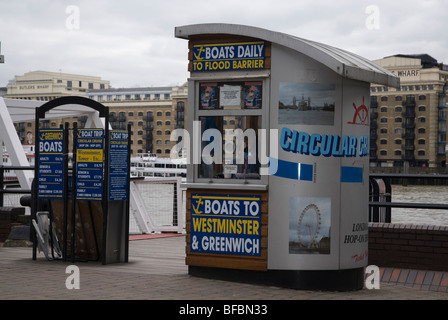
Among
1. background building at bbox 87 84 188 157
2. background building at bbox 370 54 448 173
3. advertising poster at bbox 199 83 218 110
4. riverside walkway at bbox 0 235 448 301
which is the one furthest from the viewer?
background building at bbox 87 84 188 157

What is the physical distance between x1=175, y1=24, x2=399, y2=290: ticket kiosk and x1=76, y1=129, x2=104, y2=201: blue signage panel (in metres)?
1.57

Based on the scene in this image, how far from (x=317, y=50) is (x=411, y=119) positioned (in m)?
132

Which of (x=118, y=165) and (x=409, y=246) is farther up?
(x=118, y=165)

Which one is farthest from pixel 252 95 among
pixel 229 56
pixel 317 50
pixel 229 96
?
pixel 317 50

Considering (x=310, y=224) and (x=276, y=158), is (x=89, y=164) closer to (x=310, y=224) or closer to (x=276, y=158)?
(x=276, y=158)

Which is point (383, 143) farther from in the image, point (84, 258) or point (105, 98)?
point (84, 258)

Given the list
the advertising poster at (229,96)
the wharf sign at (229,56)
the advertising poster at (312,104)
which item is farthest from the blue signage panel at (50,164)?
the advertising poster at (312,104)

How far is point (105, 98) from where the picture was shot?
6580 inches

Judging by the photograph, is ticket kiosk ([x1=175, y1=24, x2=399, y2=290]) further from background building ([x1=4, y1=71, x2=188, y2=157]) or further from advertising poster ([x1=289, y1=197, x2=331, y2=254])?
background building ([x1=4, y1=71, x2=188, y2=157])

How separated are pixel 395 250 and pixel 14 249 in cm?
541

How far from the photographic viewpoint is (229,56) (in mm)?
8648

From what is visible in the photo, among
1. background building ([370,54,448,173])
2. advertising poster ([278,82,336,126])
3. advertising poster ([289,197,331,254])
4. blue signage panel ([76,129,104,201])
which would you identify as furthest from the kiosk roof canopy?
background building ([370,54,448,173])

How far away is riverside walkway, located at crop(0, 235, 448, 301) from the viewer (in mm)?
7668
